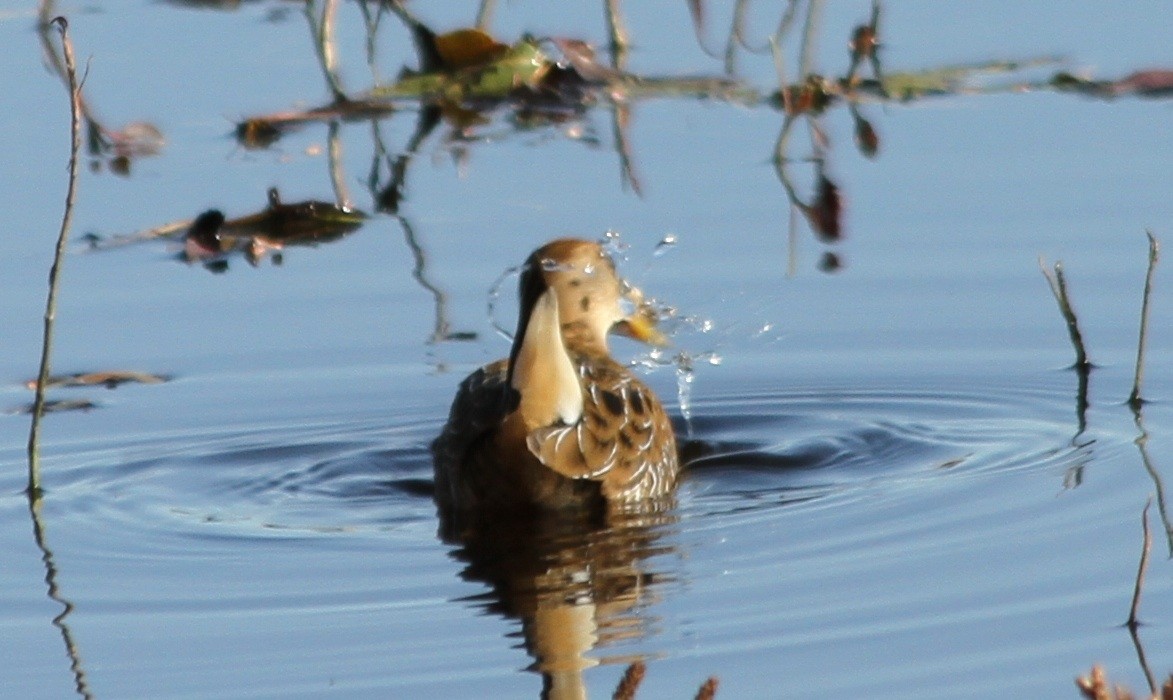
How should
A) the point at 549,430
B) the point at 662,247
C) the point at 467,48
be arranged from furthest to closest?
the point at 467,48 → the point at 662,247 → the point at 549,430

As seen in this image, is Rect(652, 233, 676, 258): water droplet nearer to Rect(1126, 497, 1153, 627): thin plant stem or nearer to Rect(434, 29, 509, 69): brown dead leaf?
Rect(434, 29, 509, 69): brown dead leaf

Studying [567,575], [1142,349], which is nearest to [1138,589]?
[567,575]

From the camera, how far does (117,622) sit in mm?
6344

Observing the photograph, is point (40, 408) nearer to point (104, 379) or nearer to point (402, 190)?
point (104, 379)

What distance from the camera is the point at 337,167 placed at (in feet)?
35.5

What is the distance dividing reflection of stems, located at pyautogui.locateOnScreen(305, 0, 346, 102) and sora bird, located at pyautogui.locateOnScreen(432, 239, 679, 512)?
348 centimetres

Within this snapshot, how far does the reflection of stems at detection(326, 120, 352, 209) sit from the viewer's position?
10275 millimetres

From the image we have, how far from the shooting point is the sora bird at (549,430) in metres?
6.91

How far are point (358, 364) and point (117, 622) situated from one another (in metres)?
2.52

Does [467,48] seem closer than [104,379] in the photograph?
No

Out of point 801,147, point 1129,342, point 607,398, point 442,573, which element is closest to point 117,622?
point 442,573

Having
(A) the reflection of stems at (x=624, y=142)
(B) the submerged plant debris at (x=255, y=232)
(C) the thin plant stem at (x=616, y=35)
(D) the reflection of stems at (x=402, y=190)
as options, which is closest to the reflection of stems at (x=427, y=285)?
(D) the reflection of stems at (x=402, y=190)

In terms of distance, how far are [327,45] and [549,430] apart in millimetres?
4897

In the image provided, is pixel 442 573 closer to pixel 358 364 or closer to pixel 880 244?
pixel 358 364
